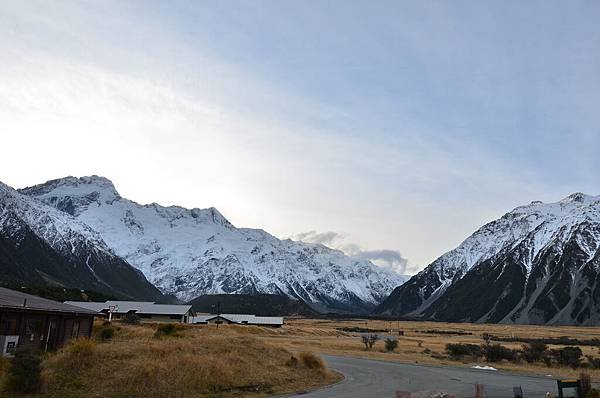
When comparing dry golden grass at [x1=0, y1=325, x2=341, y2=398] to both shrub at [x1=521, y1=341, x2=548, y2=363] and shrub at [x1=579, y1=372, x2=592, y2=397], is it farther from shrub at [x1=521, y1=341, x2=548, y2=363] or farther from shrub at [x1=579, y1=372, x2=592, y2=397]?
shrub at [x1=521, y1=341, x2=548, y2=363]

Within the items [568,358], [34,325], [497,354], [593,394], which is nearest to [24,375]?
[34,325]

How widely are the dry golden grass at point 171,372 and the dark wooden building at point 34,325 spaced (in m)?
5.64

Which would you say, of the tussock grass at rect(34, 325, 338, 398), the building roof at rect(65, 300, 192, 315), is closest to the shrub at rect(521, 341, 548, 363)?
the tussock grass at rect(34, 325, 338, 398)

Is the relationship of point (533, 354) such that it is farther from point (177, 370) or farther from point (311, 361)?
point (177, 370)

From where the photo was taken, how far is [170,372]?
26578mm

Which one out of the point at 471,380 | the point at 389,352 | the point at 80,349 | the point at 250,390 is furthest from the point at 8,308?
the point at 389,352

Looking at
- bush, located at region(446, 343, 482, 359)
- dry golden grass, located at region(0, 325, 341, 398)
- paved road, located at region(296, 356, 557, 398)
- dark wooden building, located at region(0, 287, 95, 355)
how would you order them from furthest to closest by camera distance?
1. bush, located at region(446, 343, 482, 359)
2. dark wooden building, located at region(0, 287, 95, 355)
3. paved road, located at region(296, 356, 557, 398)
4. dry golden grass, located at region(0, 325, 341, 398)

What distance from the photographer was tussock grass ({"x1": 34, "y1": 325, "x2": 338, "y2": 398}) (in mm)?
24562

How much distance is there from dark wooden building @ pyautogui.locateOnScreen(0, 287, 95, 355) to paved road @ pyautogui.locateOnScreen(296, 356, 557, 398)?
1889cm

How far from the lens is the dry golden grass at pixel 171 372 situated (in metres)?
24.6

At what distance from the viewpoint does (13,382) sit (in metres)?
22.9

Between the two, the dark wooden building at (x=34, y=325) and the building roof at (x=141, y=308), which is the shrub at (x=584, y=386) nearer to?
the dark wooden building at (x=34, y=325)

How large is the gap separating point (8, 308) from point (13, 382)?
11.6 meters

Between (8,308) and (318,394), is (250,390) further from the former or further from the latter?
(8,308)
